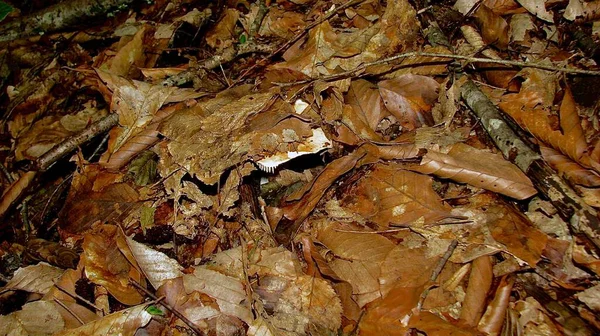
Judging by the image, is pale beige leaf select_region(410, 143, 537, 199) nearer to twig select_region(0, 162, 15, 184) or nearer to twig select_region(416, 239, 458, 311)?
twig select_region(416, 239, 458, 311)

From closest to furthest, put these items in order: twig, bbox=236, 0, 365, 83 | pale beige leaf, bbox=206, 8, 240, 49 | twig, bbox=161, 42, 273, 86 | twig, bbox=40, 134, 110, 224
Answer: twig, bbox=40, 134, 110, 224 → twig, bbox=236, 0, 365, 83 → twig, bbox=161, 42, 273, 86 → pale beige leaf, bbox=206, 8, 240, 49

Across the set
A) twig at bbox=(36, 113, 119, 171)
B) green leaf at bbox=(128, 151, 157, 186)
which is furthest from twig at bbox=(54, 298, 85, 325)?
twig at bbox=(36, 113, 119, 171)

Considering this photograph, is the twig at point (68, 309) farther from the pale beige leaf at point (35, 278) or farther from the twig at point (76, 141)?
the twig at point (76, 141)

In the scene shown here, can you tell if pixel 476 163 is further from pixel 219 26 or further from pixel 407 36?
pixel 219 26

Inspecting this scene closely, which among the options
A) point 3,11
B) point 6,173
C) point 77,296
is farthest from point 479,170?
point 3,11

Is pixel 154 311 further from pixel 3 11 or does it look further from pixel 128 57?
pixel 3 11

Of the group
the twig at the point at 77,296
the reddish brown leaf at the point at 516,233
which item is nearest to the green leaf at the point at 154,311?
the twig at the point at 77,296

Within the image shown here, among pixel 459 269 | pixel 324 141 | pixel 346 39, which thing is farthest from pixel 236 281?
pixel 346 39
